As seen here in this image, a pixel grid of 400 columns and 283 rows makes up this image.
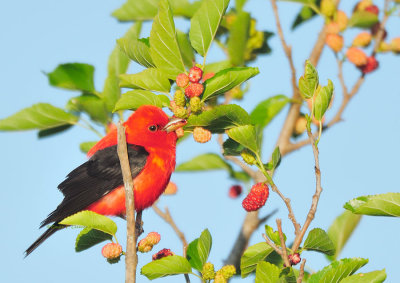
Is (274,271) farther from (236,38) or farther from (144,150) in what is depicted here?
(236,38)

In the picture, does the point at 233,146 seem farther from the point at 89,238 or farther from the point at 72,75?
the point at 72,75

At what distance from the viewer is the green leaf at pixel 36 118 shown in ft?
17.4

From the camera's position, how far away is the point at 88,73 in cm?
551

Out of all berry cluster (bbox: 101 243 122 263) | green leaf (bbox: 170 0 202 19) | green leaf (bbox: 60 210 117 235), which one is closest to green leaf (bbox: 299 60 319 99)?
green leaf (bbox: 60 210 117 235)

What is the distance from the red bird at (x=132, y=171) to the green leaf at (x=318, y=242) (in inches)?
81.8

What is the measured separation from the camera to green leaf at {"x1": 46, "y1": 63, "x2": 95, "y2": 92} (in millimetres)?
5441

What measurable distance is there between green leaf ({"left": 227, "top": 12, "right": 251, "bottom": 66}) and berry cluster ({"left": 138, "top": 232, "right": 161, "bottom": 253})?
2.60 meters

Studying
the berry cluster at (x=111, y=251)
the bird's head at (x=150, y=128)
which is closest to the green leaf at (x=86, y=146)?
the bird's head at (x=150, y=128)

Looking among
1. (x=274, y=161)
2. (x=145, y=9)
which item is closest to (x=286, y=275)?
(x=274, y=161)

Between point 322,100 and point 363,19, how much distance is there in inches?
126

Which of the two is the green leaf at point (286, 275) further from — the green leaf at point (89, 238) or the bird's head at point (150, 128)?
the bird's head at point (150, 128)

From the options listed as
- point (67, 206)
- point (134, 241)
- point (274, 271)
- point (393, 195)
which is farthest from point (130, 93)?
point (67, 206)

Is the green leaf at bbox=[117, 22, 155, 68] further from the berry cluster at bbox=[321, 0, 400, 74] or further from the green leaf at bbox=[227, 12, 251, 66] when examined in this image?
the berry cluster at bbox=[321, 0, 400, 74]

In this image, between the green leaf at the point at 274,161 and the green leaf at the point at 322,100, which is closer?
the green leaf at the point at 322,100
